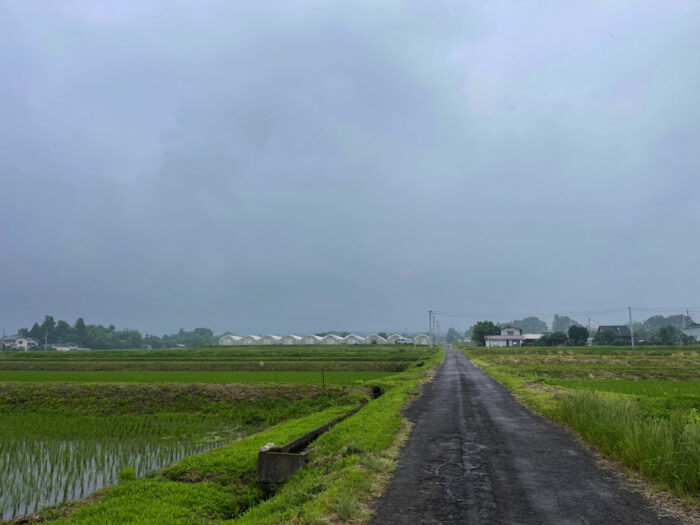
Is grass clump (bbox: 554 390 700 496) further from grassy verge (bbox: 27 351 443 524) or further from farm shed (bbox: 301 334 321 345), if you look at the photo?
farm shed (bbox: 301 334 321 345)

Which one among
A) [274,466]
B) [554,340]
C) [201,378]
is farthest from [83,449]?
[554,340]

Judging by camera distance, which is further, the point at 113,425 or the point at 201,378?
the point at 201,378

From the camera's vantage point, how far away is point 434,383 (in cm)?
3303

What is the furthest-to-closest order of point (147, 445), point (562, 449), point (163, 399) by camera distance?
1. point (163, 399)
2. point (147, 445)
3. point (562, 449)

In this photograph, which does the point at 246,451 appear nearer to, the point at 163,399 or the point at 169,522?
the point at 169,522

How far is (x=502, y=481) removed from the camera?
396 inches

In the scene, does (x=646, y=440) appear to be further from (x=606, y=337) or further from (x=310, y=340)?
(x=310, y=340)

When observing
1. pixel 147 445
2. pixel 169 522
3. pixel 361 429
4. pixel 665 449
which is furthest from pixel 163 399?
pixel 665 449

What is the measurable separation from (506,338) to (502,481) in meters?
142

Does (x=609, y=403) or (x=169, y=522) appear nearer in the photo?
(x=169, y=522)

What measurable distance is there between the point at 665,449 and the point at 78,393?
3610cm

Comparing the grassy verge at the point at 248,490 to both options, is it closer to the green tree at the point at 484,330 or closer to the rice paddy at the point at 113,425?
the rice paddy at the point at 113,425

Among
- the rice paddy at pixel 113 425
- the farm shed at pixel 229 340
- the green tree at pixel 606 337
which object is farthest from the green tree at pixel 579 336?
the farm shed at pixel 229 340

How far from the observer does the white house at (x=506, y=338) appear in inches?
5541
